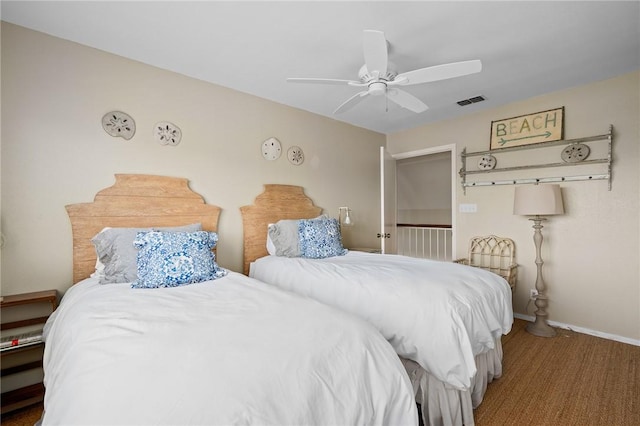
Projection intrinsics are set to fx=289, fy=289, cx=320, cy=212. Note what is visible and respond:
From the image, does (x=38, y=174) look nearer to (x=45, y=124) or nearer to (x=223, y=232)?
(x=45, y=124)

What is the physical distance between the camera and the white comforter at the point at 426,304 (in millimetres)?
1502

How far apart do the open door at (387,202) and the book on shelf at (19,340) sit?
3073mm

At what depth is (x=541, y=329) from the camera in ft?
9.49

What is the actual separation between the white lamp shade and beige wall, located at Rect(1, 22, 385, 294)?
2495 millimetres

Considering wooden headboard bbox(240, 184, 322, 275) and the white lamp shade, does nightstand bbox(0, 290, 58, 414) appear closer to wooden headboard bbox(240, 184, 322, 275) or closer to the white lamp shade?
wooden headboard bbox(240, 184, 322, 275)

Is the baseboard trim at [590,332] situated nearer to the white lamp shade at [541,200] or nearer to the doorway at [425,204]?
the white lamp shade at [541,200]

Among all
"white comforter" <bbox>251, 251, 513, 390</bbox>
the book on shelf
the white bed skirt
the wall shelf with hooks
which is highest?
the wall shelf with hooks

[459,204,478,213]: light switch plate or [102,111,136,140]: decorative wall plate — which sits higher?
[102,111,136,140]: decorative wall plate

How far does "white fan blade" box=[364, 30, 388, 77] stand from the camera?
5.13 ft

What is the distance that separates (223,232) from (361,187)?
2.18 meters

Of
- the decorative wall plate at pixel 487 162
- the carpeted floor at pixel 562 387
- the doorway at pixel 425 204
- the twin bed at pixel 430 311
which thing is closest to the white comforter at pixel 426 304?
the twin bed at pixel 430 311

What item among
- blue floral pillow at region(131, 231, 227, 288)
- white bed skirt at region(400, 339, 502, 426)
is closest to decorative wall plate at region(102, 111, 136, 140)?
blue floral pillow at region(131, 231, 227, 288)

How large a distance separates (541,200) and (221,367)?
3220 millimetres

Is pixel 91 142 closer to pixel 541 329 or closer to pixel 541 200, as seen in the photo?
pixel 541 200
